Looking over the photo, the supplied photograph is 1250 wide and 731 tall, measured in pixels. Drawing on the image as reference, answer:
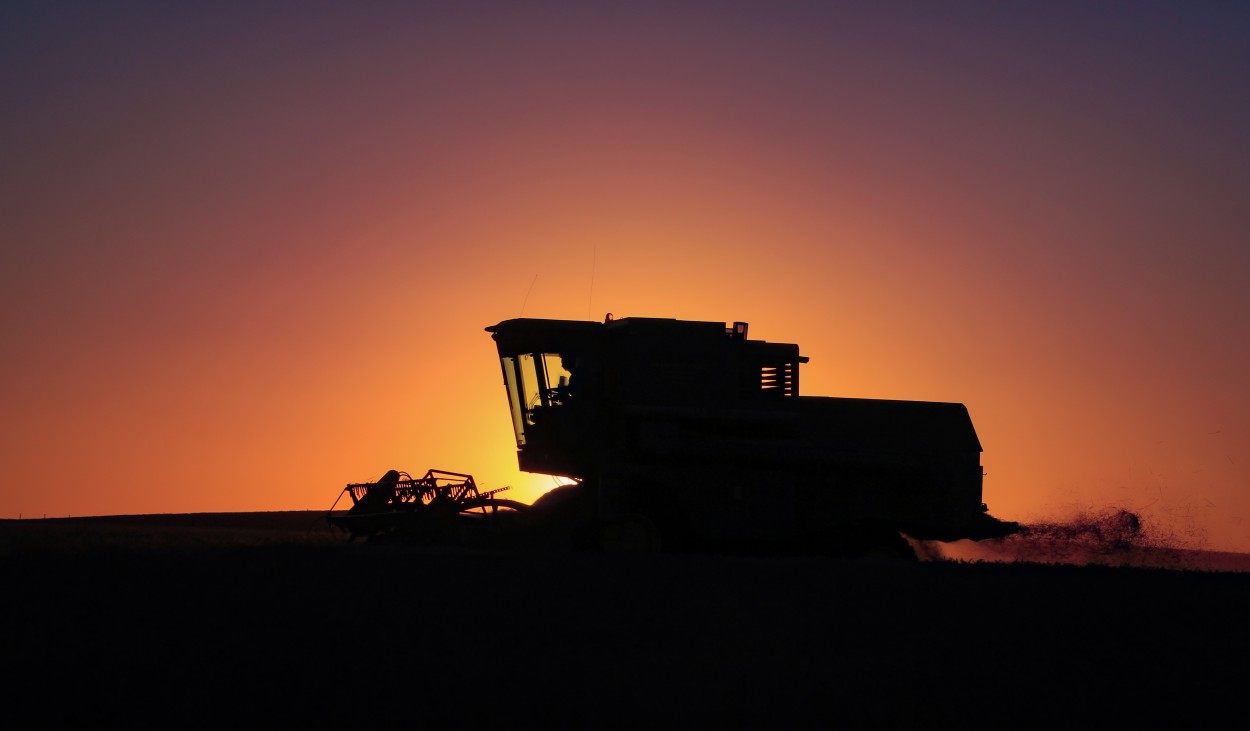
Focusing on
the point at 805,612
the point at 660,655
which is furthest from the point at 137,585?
the point at 805,612

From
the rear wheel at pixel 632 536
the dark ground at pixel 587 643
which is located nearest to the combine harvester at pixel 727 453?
the rear wheel at pixel 632 536

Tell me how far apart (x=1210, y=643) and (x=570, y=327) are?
12.4m

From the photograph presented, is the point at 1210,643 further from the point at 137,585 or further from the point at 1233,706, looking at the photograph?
the point at 137,585

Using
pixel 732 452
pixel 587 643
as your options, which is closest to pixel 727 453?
pixel 732 452

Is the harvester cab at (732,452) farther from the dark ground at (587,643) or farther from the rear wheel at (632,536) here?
the dark ground at (587,643)

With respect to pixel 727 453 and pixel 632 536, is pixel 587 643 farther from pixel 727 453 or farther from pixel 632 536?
pixel 727 453

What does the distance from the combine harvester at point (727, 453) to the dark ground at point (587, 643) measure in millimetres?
3090

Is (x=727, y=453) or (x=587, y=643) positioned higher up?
(x=727, y=453)

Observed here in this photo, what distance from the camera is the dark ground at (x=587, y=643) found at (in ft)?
40.2

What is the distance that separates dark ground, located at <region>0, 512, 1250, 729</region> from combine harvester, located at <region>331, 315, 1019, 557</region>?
10.1ft

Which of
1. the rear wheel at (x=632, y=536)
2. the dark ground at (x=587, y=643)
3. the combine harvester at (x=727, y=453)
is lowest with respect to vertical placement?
the dark ground at (x=587, y=643)

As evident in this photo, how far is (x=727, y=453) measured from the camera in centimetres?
2284

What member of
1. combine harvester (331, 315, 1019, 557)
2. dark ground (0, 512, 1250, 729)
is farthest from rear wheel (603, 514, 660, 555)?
dark ground (0, 512, 1250, 729)

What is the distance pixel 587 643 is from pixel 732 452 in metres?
8.81
